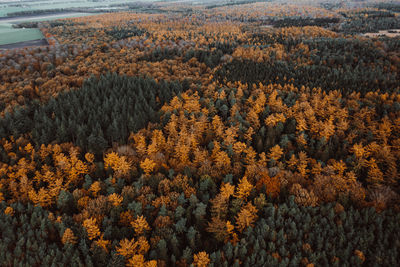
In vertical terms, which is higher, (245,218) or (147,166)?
(147,166)

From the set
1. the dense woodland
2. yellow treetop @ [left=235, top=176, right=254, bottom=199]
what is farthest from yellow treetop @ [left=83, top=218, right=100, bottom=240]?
yellow treetop @ [left=235, top=176, right=254, bottom=199]

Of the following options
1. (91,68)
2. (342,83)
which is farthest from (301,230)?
(91,68)

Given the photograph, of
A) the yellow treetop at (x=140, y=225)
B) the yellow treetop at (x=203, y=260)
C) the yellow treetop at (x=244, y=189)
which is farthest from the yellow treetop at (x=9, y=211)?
the yellow treetop at (x=244, y=189)

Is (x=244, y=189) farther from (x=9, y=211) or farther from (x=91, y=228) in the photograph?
(x=9, y=211)

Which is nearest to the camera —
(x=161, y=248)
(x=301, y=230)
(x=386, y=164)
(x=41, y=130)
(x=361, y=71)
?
(x=161, y=248)

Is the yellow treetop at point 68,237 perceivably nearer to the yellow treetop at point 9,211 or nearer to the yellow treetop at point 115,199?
the yellow treetop at point 115,199

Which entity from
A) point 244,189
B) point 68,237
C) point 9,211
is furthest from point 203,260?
point 9,211

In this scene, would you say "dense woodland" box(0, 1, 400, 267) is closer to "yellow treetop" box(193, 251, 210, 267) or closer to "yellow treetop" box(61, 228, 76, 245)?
"yellow treetop" box(61, 228, 76, 245)

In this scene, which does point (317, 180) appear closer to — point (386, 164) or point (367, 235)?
point (367, 235)
